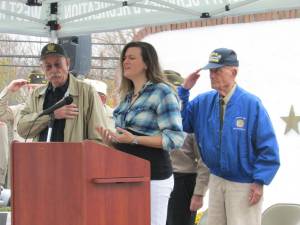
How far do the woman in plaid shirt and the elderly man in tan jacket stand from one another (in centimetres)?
40

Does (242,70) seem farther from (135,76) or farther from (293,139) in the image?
(135,76)

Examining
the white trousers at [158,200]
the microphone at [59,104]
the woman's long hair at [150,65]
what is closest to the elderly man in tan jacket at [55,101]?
the microphone at [59,104]

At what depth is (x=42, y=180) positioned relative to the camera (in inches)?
137

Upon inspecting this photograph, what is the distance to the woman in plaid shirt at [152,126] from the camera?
157 inches

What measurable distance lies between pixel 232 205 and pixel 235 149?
0.36 metres

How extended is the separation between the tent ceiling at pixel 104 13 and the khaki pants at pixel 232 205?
193 centimetres

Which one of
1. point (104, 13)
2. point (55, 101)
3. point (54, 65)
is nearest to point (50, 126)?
point (55, 101)

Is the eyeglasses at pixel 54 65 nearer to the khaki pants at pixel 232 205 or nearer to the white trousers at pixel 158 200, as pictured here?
the white trousers at pixel 158 200

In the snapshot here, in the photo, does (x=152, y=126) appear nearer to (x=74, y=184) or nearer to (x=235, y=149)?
(x=235, y=149)

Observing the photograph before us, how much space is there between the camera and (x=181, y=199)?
565 centimetres

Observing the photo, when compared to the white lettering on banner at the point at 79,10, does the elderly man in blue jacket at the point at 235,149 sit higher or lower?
lower

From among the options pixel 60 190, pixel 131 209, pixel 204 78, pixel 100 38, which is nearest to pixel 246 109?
pixel 131 209

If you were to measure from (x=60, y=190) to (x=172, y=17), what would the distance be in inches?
126

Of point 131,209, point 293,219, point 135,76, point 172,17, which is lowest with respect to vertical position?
point 293,219
